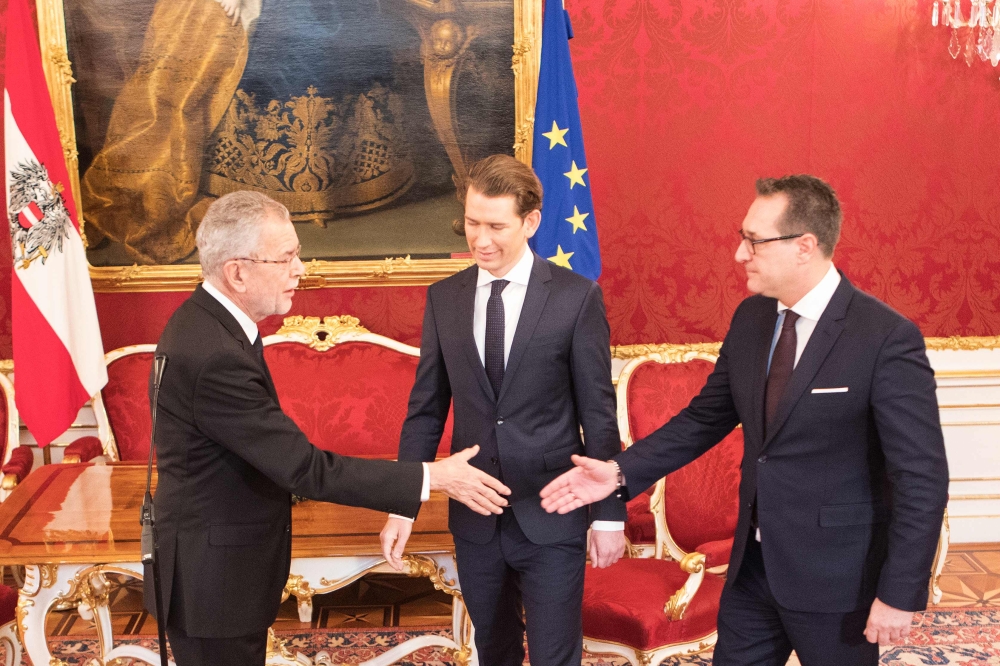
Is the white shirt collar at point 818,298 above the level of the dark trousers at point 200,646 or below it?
above

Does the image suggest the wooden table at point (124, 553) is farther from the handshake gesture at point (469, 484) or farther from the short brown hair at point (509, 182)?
the short brown hair at point (509, 182)

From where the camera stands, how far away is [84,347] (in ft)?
14.7

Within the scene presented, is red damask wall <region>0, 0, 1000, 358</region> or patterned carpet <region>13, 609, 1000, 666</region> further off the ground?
red damask wall <region>0, 0, 1000, 358</region>

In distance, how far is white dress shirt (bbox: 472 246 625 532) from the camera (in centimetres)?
269

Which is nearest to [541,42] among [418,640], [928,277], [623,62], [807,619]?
[623,62]

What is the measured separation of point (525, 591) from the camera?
2.64 metres

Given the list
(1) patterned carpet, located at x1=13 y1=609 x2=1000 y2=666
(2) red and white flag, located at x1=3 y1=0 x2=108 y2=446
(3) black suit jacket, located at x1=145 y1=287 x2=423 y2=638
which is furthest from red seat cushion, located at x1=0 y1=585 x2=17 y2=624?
(3) black suit jacket, located at x1=145 y1=287 x2=423 y2=638

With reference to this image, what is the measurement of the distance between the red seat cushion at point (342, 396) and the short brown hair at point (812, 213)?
266cm

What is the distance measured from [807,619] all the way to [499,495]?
2.91ft

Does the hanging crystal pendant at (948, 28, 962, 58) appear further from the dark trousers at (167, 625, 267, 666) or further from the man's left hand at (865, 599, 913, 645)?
the dark trousers at (167, 625, 267, 666)

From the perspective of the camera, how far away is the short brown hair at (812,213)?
2.36m

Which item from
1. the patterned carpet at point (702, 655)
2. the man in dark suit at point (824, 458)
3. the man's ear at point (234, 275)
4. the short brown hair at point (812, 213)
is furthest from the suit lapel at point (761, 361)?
the patterned carpet at point (702, 655)

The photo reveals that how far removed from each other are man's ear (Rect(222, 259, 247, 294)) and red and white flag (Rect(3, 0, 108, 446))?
7.85ft

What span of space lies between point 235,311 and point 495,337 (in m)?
Result: 0.74
